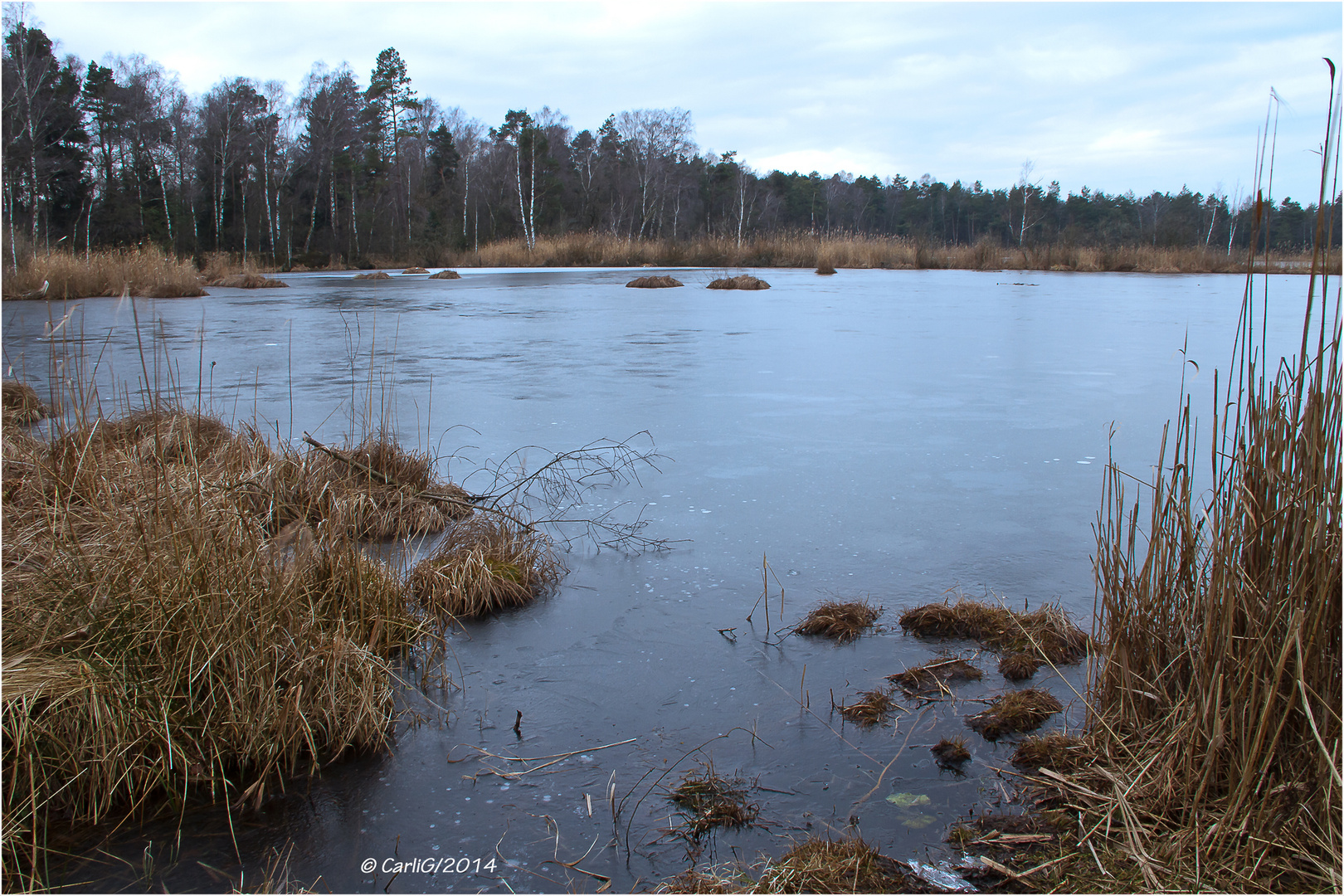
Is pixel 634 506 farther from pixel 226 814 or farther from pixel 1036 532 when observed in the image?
pixel 226 814

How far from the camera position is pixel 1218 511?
223 centimetres

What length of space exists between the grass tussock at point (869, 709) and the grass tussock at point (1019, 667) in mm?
436

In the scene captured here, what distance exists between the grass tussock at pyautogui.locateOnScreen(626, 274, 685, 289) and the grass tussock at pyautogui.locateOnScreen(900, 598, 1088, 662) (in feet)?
59.1

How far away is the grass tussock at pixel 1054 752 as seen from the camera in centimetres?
229

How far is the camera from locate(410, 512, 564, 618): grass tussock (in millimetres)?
3424

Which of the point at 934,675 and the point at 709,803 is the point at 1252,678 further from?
the point at 709,803

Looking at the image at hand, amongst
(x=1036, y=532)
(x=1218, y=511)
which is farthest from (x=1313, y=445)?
(x=1036, y=532)

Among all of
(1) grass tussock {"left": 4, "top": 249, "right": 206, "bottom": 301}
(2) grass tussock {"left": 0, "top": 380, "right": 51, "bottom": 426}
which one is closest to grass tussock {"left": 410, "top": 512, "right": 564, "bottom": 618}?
(2) grass tussock {"left": 0, "top": 380, "right": 51, "bottom": 426}

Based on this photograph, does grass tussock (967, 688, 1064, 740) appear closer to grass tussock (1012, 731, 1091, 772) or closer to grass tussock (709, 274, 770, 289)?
grass tussock (1012, 731, 1091, 772)

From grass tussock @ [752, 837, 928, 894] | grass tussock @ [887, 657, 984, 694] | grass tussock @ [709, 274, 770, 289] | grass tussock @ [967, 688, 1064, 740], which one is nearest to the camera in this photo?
grass tussock @ [752, 837, 928, 894]

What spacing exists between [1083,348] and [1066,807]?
887cm

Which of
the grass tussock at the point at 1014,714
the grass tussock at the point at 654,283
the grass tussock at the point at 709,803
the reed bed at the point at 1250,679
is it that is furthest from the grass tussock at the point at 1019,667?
the grass tussock at the point at 654,283

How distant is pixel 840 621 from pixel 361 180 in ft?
147

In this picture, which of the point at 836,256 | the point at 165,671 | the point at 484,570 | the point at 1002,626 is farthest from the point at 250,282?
the point at 1002,626
